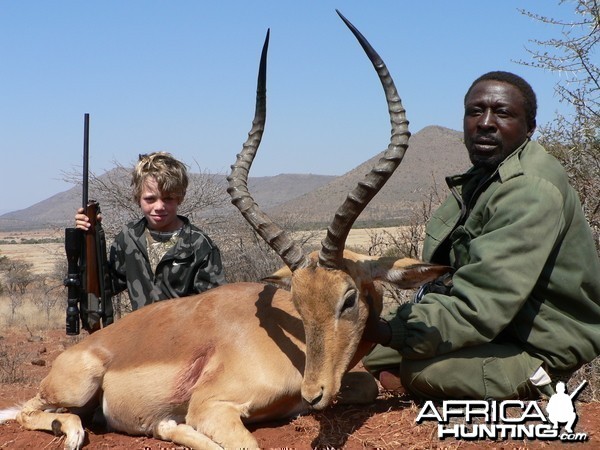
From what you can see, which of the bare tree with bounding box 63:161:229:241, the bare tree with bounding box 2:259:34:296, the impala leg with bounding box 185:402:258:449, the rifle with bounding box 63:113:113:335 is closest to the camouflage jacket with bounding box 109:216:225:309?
the rifle with bounding box 63:113:113:335

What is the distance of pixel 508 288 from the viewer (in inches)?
201

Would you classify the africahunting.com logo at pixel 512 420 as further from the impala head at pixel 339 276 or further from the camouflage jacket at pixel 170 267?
the camouflage jacket at pixel 170 267

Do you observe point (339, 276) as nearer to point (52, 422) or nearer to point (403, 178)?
point (52, 422)

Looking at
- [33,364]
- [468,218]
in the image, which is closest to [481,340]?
[468,218]

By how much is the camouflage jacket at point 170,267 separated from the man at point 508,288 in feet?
8.95

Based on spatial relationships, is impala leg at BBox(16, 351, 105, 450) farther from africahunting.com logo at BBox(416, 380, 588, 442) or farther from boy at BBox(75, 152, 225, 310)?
africahunting.com logo at BBox(416, 380, 588, 442)

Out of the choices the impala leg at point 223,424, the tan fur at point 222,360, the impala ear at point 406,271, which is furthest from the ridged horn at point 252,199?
the impala leg at point 223,424

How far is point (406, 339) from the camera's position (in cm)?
548

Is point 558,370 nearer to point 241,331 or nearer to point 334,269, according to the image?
point 334,269

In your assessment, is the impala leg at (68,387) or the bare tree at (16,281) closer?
the impala leg at (68,387)

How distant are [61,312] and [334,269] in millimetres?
20538

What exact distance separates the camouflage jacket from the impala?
35.5 inches

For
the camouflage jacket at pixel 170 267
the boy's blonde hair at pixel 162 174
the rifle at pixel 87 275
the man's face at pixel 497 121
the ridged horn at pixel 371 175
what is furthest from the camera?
the camouflage jacket at pixel 170 267

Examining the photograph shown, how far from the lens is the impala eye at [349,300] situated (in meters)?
5.12
